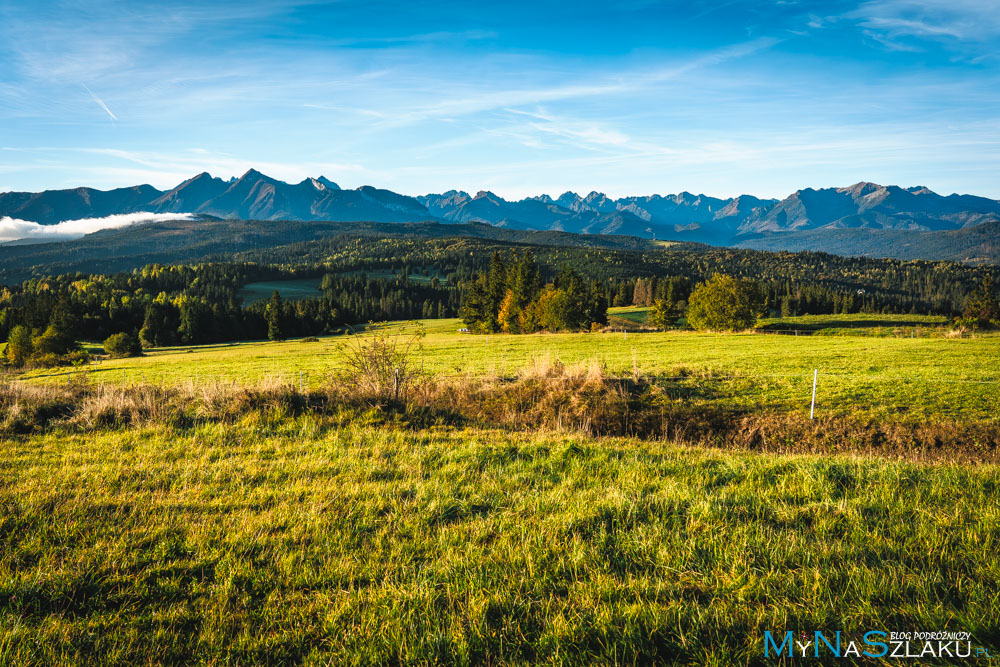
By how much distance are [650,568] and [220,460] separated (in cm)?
655

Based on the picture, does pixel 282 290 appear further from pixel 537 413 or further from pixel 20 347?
pixel 537 413

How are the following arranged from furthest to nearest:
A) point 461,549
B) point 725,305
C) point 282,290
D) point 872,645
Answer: point 282,290 < point 725,305 < point 461,549 < point 872,645

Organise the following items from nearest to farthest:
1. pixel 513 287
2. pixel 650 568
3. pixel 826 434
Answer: pixel 650 568
pixel 826 434
pixel 513 287

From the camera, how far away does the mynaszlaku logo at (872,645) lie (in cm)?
299

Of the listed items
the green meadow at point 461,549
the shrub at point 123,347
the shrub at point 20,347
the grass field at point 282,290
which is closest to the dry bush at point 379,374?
the green meadow at point 461,549

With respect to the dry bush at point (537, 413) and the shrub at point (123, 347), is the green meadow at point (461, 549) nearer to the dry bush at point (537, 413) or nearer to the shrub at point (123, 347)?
the dry bush at point (537, 413)

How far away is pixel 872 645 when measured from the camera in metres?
3.07

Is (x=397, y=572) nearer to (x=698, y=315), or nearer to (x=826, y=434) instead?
(x=826, y=434)

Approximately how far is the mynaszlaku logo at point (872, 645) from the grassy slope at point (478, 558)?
0.31 feet

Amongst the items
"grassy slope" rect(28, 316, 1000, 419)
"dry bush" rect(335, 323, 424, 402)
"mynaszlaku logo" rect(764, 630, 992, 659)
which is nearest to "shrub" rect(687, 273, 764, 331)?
"grassy slope" rect(28, 316, 1000, 419)

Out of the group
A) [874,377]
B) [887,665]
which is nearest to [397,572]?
[887,665]

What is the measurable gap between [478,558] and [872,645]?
2.88 metres

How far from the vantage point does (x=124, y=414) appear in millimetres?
10203

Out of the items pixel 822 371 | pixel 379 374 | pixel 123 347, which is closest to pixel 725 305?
pixel 822 371
